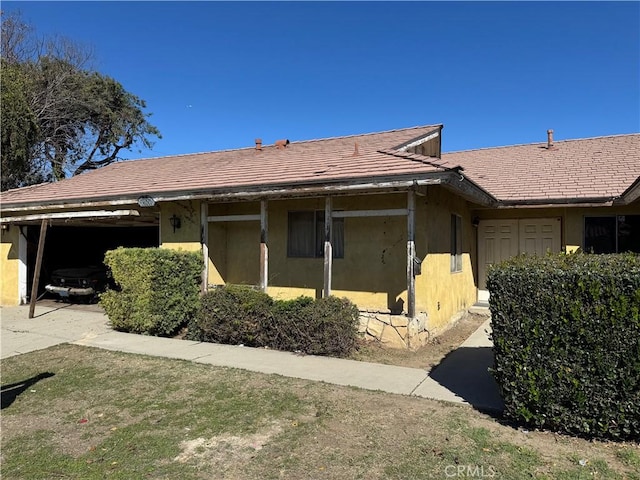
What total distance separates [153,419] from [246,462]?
145 centimetres

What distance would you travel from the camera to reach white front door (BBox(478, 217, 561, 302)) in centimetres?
1152

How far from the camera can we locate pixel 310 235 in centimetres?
981

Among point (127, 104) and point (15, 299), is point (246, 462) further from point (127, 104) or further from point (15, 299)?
point (127, 104)

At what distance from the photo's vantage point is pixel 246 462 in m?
3.62

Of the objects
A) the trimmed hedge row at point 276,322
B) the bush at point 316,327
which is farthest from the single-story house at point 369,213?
the trimmed hedge row at point 276,322

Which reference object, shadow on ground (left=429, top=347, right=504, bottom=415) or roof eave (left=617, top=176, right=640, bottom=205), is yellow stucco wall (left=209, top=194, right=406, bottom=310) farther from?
roof eave (left=617, top=176, right=640, bottom=205)

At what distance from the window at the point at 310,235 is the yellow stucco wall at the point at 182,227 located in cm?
209

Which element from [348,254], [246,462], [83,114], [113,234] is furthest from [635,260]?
[83,114]

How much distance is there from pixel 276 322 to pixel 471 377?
3.19 metres

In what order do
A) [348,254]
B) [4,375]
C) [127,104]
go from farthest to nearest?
[127,104]
[348,254]
[4,375]

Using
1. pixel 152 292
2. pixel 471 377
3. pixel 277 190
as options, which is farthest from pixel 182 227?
pixel 471 377

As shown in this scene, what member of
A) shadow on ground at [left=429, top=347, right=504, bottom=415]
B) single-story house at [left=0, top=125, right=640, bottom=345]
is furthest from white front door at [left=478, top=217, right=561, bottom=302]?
shadow on ground at [left=429, top=347, right=504, bottom=415]

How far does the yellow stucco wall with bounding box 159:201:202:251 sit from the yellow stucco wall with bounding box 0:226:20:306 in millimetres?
6192

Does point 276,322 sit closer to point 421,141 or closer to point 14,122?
point 421,141
